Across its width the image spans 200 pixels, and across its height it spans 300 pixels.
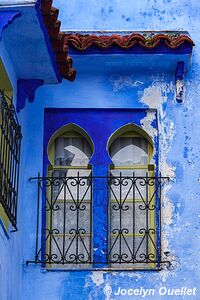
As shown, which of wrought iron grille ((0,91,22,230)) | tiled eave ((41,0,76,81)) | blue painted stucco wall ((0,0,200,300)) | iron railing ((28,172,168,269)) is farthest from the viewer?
iron railing ((28,172,168,269))

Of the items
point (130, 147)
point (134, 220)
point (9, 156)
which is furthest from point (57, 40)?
point (134, 220)

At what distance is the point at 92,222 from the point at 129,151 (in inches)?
36.1

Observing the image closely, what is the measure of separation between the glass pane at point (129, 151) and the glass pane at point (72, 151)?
11.2 inches

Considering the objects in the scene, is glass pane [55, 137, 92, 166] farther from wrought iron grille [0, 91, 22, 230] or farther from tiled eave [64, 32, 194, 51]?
tiled eave [64, 32, 194, 51]

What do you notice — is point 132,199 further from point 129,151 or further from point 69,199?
point 69,199

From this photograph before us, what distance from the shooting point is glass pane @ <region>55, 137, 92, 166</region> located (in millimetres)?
12266

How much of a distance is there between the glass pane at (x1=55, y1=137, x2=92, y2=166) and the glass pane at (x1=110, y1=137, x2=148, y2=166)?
0.93ft

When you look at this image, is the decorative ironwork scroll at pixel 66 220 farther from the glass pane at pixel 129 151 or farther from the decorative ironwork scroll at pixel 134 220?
the glass pane at pixel 129 151

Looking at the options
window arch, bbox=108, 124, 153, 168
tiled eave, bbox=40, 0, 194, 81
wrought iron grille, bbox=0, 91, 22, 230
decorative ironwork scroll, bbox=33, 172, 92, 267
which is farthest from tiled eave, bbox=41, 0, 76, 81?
decorative ironwork scroll, bbox=33, 172, 92, 267

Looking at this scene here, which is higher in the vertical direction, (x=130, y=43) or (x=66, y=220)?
(x=130, y=43)

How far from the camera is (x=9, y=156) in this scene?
11.1 m

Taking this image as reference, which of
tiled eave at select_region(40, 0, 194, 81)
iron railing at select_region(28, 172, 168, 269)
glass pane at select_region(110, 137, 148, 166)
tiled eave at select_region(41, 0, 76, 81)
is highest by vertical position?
tiled eave at select_region(40, 0, 194, 81)

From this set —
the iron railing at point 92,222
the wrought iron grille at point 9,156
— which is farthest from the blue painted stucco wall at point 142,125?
the wrought iron grille at point 9,156

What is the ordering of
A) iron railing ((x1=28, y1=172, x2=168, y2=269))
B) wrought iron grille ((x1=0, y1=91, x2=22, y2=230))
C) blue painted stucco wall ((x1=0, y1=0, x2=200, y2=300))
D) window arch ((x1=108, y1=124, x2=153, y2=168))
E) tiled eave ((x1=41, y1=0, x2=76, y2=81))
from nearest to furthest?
1. tiled eave ((x1=41, y1=0, x2=76, y2=81))
2. wrought iron grille ((x1=0, y1=91, x2=22, y2=230))
3. blue painted stucco wall ((x1=0, y1=0, x2=200, y2=300))
4. iron railing ((x1=28, y1=172, x2=168, y2=269))
5. window arch ((x1=108, y1=124, x2=153, y2=168))
